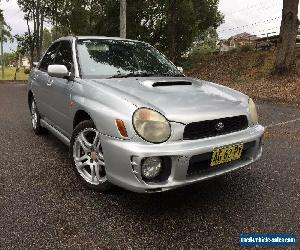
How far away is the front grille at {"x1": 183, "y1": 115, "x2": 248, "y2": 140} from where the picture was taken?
2965mm

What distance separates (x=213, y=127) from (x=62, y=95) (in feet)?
6.10

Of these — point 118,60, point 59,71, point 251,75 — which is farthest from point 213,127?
point 251,75

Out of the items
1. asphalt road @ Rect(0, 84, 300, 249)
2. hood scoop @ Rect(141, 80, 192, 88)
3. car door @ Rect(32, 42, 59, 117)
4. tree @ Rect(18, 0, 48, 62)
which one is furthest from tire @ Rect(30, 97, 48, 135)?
tree @ Rect(18, 0, 48, 62)

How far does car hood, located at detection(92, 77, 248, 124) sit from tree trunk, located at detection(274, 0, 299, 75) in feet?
36.6

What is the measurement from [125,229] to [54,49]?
10.3 feet

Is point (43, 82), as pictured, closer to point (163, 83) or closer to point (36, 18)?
point (163, 83)

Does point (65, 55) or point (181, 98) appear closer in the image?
point (181, 98)

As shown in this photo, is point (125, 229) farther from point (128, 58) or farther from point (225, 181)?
point (128, 58)

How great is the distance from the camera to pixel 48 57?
5.23 metres

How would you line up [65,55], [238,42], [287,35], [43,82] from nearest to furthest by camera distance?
[65,55], [43,82], [287,35], [238,42]

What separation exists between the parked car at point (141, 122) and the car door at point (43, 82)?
40cm

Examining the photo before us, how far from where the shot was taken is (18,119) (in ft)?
24.3

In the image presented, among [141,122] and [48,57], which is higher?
[48,57]

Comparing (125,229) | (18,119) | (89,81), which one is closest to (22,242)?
(125,229)
